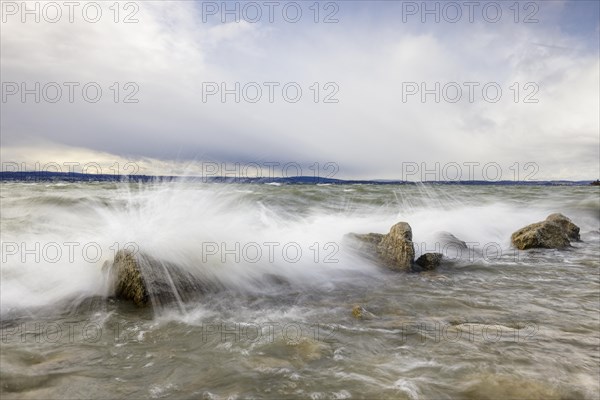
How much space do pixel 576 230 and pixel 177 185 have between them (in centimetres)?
905

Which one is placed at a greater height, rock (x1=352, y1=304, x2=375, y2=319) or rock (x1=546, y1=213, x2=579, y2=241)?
rock (x1=546, y1=213, x2=579, y2=241)

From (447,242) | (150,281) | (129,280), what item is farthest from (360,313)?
(447,242)

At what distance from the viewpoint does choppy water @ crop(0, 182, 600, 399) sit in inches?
93.7

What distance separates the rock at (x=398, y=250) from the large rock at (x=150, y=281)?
2.85 metres

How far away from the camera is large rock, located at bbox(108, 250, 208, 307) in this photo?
153 inches

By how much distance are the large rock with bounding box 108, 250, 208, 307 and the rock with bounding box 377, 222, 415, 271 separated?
2.85m

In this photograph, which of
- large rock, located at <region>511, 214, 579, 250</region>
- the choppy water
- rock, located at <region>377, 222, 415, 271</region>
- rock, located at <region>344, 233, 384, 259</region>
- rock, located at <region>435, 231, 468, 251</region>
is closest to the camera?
the choppy water

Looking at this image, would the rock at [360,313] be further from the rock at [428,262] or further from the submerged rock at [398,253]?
the rock at [428,262]

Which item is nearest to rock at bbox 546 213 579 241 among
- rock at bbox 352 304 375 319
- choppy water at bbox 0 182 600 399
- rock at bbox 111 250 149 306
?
choppy water at bbox 0 182 600 399

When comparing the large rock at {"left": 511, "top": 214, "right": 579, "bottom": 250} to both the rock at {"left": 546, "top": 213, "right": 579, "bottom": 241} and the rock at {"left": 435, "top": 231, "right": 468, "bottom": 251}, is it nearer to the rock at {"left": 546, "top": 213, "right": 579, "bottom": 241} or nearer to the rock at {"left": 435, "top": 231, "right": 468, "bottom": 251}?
the rock at {"left": 546, "top": 213, "right": 579, "bottom": 241}

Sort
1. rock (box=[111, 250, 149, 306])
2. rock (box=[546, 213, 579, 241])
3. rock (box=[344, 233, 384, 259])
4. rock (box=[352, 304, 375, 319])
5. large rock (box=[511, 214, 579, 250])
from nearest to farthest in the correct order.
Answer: rock (box=[352, 304, 375, 319])
rock (box=[111, 250, 149, 306])
rock (box=[344, 233, 384, 259])
large rock (box=[511, 214, 579, 250])
rock (box=[546, 213, 579, 241])

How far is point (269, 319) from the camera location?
357 centimetres

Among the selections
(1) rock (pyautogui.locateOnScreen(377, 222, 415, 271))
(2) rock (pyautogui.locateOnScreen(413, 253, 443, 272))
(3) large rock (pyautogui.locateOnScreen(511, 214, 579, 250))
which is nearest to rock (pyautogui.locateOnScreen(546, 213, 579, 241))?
(3) large rock (pyautogui.locateOnScreen(511, 214, 579, 250))

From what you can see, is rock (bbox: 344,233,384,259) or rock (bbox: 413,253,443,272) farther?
rock (bbox: 344,233,384,259)
